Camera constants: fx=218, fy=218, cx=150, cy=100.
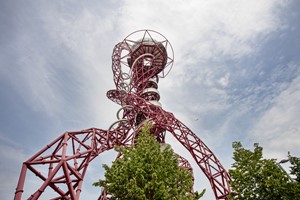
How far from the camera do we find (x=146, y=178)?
10.5 m

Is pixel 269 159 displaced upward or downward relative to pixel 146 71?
downward

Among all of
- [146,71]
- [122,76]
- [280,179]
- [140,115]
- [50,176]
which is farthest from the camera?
[146,71]

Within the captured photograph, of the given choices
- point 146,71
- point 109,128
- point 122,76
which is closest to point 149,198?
point 109,128

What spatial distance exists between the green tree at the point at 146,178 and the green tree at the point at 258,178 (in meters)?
2.37

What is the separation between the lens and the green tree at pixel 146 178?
9945 mm

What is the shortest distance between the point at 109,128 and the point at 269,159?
1560 centimetres

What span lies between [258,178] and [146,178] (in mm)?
6057

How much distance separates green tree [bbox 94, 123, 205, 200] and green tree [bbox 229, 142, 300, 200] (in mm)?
2367

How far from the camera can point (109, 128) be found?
76.5ft

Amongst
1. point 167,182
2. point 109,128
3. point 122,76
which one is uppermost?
point 122,76

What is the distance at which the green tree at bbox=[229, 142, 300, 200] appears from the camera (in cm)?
1065

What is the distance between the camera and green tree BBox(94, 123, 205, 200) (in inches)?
392

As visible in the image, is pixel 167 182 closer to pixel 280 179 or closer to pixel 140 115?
pixel 280 179

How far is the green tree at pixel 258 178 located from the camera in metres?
10.6
